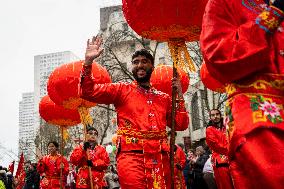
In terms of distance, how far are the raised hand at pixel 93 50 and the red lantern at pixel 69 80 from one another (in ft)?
10.6

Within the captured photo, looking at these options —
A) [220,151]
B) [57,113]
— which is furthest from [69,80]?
[220,151]

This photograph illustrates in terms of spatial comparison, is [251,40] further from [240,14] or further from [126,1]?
[126,1]

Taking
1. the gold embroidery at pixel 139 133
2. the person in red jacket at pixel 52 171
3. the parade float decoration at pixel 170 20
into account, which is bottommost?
the person in red jacket at pixel 52 171

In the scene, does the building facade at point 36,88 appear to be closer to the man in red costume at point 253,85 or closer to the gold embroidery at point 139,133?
the gold embroidery at point 139,133

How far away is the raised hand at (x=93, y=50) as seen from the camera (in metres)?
4.18

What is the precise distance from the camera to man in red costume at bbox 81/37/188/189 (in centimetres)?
417

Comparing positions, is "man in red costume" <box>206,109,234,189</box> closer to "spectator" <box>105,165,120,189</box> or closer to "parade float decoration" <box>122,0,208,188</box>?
"parade float decoration" <box>122,0,208,188</box>

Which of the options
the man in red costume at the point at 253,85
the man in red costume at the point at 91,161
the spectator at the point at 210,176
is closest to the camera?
the man in red costume at the point at 253,85

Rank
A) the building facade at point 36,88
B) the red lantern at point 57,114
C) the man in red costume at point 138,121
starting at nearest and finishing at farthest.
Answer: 1. the man in red costume at point 138,121
2. the red lantern at point 57,114
3. the building facade at point 36,88

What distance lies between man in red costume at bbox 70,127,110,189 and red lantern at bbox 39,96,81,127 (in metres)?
0.52

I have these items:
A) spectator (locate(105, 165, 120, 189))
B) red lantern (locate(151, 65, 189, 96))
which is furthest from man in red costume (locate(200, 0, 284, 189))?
spectator (locate(105, 165, 120, 189))

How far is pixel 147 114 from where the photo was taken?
4.44m

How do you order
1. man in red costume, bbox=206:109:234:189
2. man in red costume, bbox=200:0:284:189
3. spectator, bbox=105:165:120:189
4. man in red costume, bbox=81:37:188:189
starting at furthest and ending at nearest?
1. spectator, bbox=105:165:120:189
2. man in red costume, bbox=206:109:234:189
3. man in red costume, bbox=81:37:188:189
4. man in red costume, bbox=200:0:284:189

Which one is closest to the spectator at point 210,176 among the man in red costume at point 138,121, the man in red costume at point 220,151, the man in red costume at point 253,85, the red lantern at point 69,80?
the man in red costume at point 220,151
